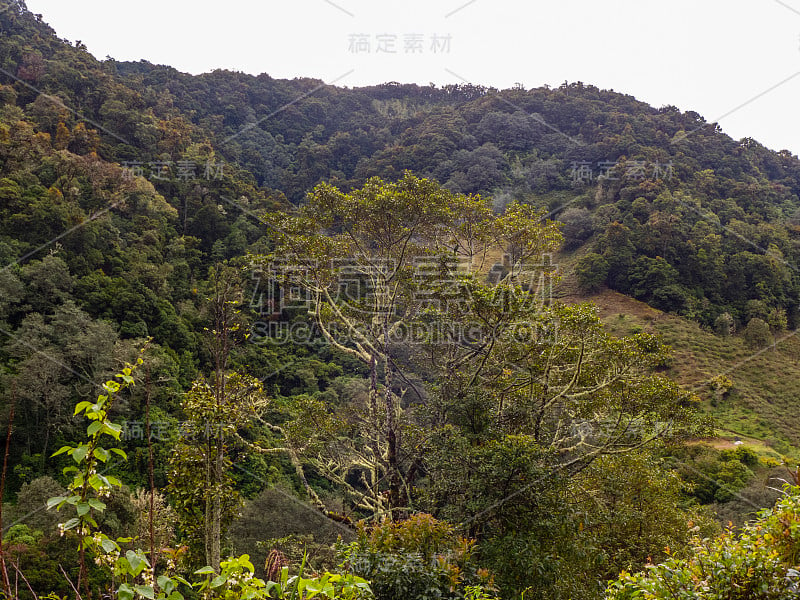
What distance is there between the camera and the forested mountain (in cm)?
541

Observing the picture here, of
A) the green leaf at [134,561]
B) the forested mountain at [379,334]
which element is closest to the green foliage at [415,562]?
the forested mountain at [379,334]

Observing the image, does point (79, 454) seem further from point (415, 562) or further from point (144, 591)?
point (415, 562)

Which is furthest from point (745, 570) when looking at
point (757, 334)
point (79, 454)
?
point (757, 334)

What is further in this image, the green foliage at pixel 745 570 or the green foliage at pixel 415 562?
the green foliage at pixel 415 562

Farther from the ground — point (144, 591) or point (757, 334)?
point (144, 591)

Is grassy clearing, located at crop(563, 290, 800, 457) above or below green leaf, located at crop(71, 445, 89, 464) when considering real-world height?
below

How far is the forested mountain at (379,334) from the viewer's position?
5.41 meters

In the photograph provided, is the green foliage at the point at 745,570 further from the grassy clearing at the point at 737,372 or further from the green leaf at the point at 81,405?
the grassy clearing at the point at 737,372

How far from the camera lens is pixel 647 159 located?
2909 cm

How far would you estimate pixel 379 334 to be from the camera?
29.4ft

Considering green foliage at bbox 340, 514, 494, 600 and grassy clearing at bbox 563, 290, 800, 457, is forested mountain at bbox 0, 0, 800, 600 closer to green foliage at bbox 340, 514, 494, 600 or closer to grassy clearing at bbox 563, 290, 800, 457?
green foliage at bbox 340, 514, 494, 600

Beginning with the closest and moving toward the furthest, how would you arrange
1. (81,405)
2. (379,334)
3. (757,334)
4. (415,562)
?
(81,405) → (415,562) → (379,334) → (757,334)

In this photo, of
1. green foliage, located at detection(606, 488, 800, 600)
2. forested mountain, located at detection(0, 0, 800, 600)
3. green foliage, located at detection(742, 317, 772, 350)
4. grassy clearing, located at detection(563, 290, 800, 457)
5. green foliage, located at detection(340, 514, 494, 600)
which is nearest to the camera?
green foliage, located at detection(606, 488, 800, 600)

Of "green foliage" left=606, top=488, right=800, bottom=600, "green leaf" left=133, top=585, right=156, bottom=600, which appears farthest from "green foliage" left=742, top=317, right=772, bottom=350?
"green leaf" left=133, top=585, right=156, bottom=600
